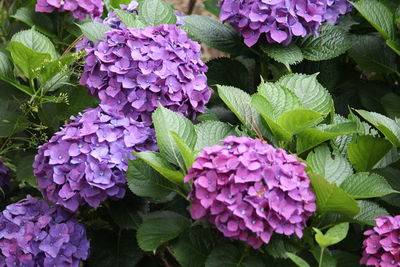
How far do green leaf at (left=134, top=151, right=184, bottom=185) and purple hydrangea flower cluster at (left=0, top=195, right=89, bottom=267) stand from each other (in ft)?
1.29

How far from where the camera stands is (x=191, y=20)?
2562 millimetres

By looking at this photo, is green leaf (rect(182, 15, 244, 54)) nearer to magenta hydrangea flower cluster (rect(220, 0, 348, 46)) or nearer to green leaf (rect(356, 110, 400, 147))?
magenta hydrangea flower cluster (rect(220, 0, 348, 46))

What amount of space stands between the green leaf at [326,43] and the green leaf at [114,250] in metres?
0.86

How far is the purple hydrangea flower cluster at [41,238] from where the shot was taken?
207cm

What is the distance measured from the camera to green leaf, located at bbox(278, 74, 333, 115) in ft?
6.79

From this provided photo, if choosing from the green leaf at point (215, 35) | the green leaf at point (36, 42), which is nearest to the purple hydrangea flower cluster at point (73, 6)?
the green leaf at point (36, 42)

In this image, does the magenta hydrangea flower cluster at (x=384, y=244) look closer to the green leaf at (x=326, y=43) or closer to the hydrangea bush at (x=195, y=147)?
the hydrangea bush at (x=195, y=147)

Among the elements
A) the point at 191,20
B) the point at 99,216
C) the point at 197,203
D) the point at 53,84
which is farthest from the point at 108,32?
the point at 197,203

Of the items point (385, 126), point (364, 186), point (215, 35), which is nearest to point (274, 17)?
point (215, 35)

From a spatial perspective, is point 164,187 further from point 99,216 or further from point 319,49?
point 319,49

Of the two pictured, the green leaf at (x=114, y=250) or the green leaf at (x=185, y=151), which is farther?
the green leaf at (x=114, y=250)

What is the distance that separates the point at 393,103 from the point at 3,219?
1.43m

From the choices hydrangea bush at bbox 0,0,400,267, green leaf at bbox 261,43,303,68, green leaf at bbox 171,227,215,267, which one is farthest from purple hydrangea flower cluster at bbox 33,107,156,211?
green leaf at bbox 261,43,303,68

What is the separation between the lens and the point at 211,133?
203 cm
